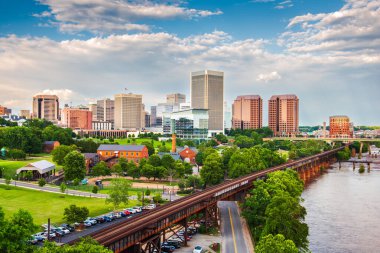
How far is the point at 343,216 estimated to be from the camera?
83562 millimetres

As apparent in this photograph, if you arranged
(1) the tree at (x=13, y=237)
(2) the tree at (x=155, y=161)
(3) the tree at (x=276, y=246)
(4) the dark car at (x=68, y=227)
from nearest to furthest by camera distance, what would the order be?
(1) the tree at (x=13, y=237)
(3) the tree at (x=276, y=246)
(4) the dark car at (x=68, y=227)
(2) the tree at (x=155, y=161)

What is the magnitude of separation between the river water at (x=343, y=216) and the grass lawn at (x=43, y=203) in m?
39.6

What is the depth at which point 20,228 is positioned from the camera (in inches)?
1581

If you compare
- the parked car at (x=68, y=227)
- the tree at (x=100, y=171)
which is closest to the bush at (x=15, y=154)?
the tree at (x=100, y=171)

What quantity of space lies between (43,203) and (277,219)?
47739 millimetres

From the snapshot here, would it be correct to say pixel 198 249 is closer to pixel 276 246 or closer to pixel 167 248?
pixel 167 248

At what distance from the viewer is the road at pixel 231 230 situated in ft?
189

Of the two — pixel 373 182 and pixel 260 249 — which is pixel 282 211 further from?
pixel 373 182

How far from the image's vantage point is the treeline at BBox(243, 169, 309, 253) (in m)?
41.5

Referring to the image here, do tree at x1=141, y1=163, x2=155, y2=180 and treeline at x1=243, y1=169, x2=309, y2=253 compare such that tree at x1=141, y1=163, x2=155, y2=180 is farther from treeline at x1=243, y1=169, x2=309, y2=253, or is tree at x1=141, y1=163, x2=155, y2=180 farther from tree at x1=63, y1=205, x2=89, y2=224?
tree at x1=63, y1=205, x2=89, y2=224

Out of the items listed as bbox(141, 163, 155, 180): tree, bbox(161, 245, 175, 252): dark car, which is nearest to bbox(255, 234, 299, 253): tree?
bbox(161, 245, 175, 252): dark car

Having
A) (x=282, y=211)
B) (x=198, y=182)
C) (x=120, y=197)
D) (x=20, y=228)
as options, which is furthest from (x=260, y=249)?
(x=198, y=182)

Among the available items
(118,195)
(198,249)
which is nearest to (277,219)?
(198,249)

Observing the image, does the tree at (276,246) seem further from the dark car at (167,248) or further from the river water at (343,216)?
the river water at (343,216)
